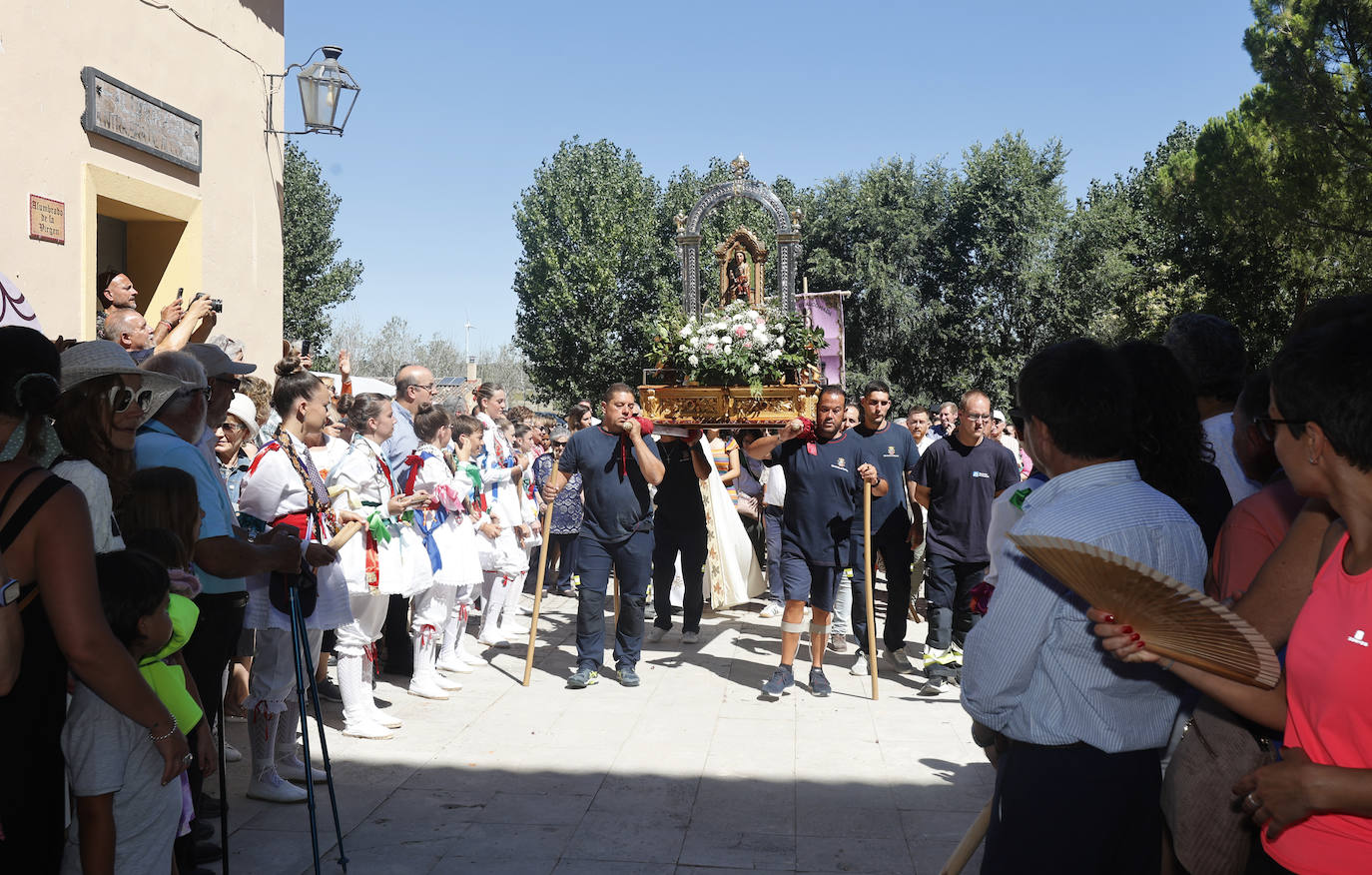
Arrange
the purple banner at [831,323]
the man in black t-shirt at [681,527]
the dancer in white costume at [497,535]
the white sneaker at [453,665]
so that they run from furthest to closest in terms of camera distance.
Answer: the purple banner at [831,323]
the man in black t-shirt at [681,527]
the dancer in white costume at [497,535]
the white sneaker at [453,665]

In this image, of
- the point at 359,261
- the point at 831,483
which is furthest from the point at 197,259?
the point at 359,261

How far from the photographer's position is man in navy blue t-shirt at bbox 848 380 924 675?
8.36m

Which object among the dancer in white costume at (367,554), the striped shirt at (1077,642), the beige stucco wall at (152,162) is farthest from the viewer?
the beige stucco wall at (152,162)

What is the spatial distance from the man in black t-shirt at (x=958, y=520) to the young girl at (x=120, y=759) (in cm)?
568

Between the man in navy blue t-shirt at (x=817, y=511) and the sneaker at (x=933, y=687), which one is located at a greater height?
the man in navy blue t-shirt at (x=817, y=511)

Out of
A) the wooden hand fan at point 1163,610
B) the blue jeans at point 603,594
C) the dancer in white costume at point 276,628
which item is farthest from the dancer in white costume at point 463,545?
the wooden hand fan at point 1163,610

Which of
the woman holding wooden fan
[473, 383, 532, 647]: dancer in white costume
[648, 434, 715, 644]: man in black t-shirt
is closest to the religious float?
[648, 434, 715, 644]: man in black t-shirt

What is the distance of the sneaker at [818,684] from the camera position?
758 cm

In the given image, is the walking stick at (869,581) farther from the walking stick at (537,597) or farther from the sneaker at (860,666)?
the walking stick at (537,597)

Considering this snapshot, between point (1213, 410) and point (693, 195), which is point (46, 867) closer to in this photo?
point (1213, 410)

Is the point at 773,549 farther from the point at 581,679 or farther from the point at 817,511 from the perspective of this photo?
the point at 581,679

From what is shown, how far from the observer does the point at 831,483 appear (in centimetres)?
788

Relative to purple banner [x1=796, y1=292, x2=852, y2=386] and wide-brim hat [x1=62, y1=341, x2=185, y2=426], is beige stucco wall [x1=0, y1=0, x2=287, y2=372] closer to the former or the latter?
wide-brim hat [x1=62, y1=341, x2=185, y2=426]

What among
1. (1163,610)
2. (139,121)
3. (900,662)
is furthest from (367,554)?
(1163,610)
